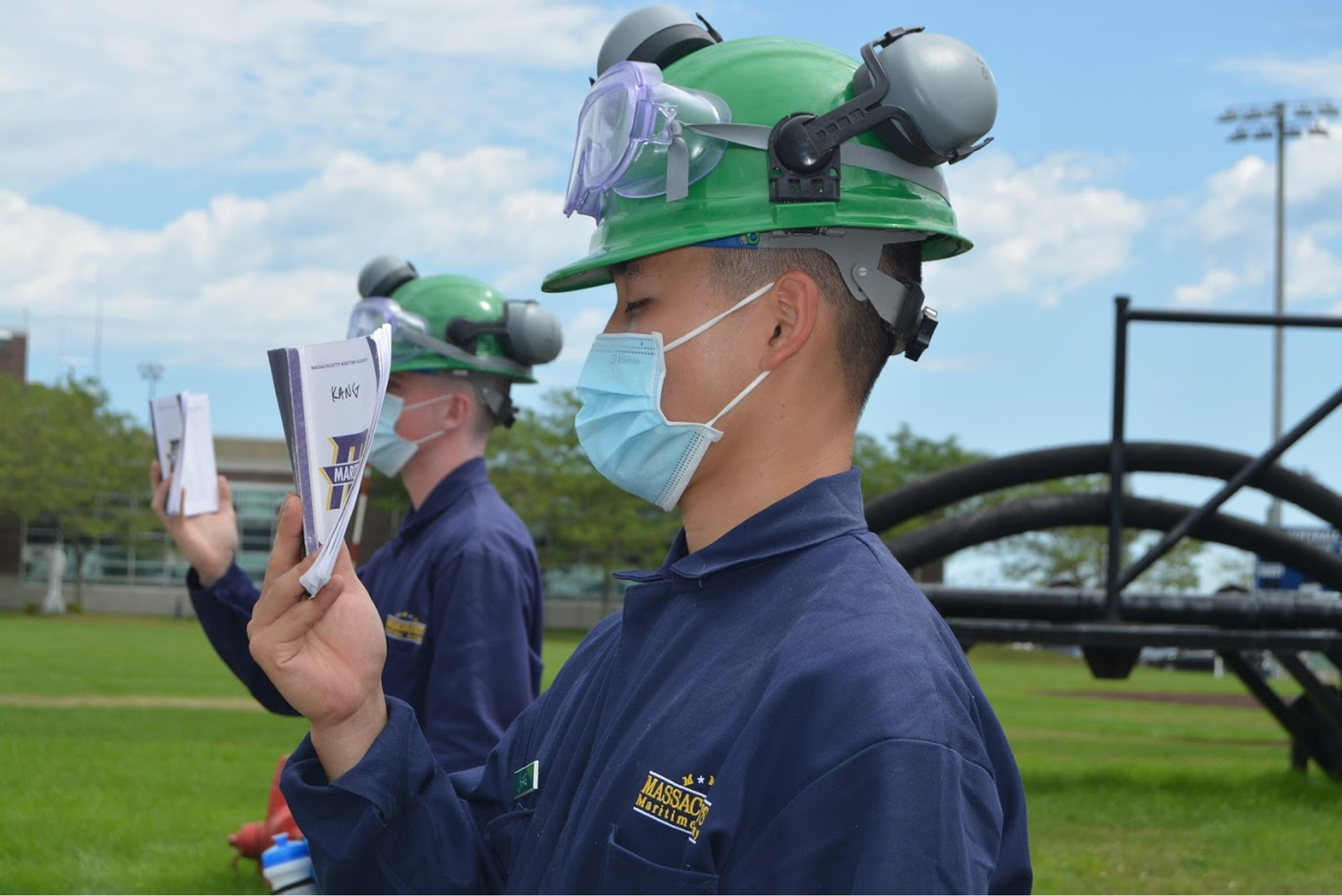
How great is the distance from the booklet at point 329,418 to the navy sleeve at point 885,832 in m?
0.79

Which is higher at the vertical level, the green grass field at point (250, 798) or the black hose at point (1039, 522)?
the black hose at point (1039, 522)

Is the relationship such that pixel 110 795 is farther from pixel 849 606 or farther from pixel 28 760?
pixel 849 606

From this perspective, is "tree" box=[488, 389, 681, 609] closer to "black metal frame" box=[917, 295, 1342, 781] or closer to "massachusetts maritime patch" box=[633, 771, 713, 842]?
"black metal frame" box=[917, 295, 1342, 781]

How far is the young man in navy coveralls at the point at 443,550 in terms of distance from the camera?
457 cm

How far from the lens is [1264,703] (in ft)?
40.0

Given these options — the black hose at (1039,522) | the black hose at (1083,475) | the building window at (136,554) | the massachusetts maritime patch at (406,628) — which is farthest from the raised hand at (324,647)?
the building window at (136,554)

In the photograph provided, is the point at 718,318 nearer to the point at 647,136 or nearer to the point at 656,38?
the point at 647,136

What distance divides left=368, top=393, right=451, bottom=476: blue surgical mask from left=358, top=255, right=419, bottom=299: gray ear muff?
817 millimetres

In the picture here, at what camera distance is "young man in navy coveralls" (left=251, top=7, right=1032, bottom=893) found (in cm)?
198

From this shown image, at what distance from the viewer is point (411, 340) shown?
569 centimetres

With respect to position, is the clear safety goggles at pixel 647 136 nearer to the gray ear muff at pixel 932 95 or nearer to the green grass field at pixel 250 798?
the gray ear muff at pixel 932 95

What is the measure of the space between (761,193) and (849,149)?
159 mm

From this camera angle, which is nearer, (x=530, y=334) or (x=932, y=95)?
(x=932, y=95)

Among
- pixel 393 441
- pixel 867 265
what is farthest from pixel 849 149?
pixel 393 441
